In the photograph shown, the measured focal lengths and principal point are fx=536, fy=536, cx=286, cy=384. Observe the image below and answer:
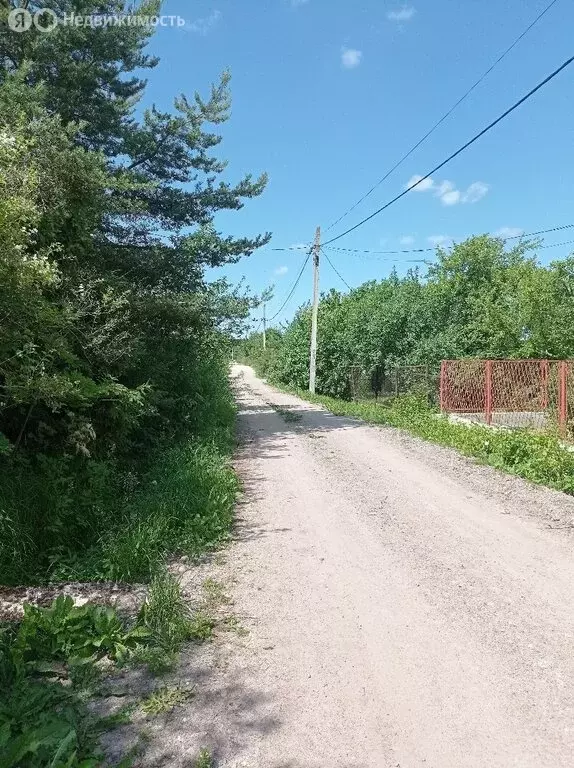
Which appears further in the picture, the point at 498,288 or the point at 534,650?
the point at 498,288

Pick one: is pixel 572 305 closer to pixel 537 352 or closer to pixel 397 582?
pixel 537 352

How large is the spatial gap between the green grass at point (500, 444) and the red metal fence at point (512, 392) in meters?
1.07

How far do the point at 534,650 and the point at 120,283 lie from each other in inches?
268

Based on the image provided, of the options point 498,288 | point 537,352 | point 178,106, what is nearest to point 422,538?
point 178,106

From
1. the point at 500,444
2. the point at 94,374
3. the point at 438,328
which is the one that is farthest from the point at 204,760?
the point at 438,328

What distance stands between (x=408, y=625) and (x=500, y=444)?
22.1 feet

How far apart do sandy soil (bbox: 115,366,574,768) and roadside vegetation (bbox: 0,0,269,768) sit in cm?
39

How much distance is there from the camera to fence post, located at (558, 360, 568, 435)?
12359 mm

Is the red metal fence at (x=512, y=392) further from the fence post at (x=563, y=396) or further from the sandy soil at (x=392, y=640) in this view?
the sandy soil at (x=392, y=640)

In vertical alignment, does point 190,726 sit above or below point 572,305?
below

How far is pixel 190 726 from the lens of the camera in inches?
110

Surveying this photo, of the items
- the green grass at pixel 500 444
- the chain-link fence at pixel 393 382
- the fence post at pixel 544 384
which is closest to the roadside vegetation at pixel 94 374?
the green grass at pixel 500 444

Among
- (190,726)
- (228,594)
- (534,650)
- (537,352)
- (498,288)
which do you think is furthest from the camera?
(498,288)

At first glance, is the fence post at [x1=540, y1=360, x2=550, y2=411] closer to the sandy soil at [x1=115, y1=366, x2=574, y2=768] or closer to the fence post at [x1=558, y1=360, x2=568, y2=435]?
the fence post at [x1=558, y1=360, x2=568, y2=435]
